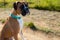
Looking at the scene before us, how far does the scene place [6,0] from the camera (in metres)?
13.1

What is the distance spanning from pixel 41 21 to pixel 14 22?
366 centimetres

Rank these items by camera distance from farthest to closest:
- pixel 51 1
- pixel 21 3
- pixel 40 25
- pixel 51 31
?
pixel 51 1 → pixel 40 25 → pixel 51 31 → pixel 21 3

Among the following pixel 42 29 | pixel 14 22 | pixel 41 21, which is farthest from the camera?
pixel 41 21

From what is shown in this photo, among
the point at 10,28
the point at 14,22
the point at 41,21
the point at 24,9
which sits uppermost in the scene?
the point at 24,9

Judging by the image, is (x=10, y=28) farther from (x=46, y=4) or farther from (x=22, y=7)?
(x=46, y=4)

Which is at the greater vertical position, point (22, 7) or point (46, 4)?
point (22, 7)

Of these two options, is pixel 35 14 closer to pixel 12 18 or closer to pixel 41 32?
pixel 41 32

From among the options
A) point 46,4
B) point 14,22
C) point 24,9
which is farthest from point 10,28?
point 46,4

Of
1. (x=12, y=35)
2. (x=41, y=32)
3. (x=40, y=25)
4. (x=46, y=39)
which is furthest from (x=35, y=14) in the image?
(x=12, y=35)

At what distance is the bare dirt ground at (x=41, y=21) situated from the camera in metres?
7.35

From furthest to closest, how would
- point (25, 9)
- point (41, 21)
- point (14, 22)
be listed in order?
1. point (41, 21)
2. point (14, 22)
3. point (25, 9)

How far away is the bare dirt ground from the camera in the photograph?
7.35m

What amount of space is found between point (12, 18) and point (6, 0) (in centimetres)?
774

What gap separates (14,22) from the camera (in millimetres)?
5555
